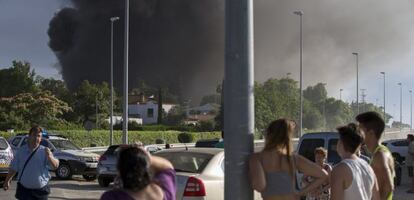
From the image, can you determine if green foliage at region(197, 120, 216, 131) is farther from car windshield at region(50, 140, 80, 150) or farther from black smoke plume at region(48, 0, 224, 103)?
car windshield at region(50, 140, 80, 150)

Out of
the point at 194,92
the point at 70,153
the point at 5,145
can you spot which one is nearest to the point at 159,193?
the point at 5,145

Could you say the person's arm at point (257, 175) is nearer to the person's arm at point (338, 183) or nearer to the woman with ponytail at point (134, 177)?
the person's arm at point (338, 183)

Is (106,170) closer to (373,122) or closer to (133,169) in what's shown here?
(373,122)

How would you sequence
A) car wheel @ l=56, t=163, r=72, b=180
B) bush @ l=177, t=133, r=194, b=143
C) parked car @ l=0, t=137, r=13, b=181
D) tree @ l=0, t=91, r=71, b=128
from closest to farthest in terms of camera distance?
parked car @ l=0, t=137, r=13, b=181 < car wheel @ l=56, t=163, r=72, b=180 < tree @ l=0, t=91, r=71, b=128 < bush @ l=177, t=133, r=194, b=143

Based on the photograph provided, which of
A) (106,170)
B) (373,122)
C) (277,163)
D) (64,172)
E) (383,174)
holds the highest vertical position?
(373,122)

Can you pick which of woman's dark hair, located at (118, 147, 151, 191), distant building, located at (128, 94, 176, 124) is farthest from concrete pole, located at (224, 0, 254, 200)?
distant building, located at (128, 94, 176, 124)

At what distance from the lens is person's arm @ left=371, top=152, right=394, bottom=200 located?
5035 millimetres

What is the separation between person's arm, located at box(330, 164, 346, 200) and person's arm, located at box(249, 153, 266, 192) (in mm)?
507

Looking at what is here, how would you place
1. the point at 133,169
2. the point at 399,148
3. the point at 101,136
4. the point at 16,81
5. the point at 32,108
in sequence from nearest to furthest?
the point at 133,169 < the point at 399,148 < the point at 101,136 < the point at 32,108 < the point at 16,81

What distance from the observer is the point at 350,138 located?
4.67m

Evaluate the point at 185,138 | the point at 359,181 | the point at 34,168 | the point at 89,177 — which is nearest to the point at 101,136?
the point at 185,138

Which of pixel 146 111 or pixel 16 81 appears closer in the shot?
pixel 16 81

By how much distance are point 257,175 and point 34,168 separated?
11.8 feet

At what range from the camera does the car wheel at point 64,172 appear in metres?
19.4
